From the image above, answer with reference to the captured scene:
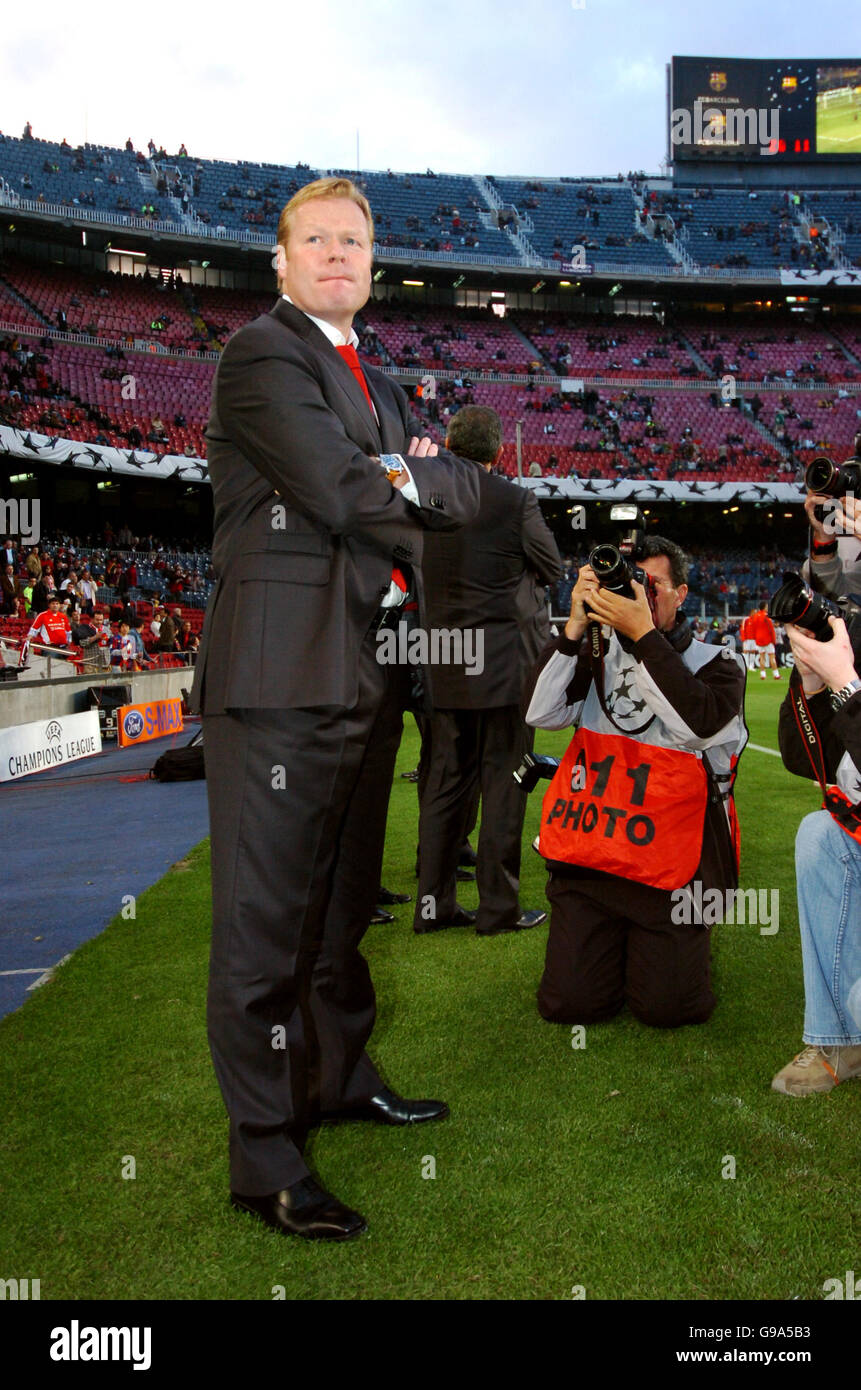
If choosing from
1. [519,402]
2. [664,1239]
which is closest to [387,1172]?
[664,1239]

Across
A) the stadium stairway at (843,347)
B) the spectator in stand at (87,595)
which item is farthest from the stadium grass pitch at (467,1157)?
the stadium stairway at (843,347)

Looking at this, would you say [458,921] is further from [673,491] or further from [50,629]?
[673,491]

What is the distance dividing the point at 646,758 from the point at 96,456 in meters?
28.3

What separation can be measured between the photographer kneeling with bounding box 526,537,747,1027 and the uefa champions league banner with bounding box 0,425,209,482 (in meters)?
23.8

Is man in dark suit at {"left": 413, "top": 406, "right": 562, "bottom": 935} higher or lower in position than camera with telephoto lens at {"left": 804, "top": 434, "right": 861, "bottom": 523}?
lower

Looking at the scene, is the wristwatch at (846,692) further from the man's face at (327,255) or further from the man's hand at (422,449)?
the man's face at (327,255)

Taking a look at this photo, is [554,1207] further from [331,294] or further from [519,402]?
[519,402]

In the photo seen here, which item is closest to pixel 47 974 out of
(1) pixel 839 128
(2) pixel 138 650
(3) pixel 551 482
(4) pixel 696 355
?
(2) pixel 138 650

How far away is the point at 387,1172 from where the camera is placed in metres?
2.29

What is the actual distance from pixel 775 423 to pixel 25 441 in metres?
30.6

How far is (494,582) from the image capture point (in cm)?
430

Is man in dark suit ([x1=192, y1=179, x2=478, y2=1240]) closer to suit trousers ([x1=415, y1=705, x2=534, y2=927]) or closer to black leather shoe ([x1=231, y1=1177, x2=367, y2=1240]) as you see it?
black leather shoe ([x1=231, y1=1177, x2=367, y2=1240])

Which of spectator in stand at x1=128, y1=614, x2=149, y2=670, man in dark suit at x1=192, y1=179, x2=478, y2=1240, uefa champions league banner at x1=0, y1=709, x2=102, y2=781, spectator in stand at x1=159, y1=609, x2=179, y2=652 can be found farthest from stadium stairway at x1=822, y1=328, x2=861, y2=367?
man in dark suit at x1=192, y1=179, x2=478, y2=1240

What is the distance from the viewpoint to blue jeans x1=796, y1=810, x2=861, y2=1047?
2656mm
